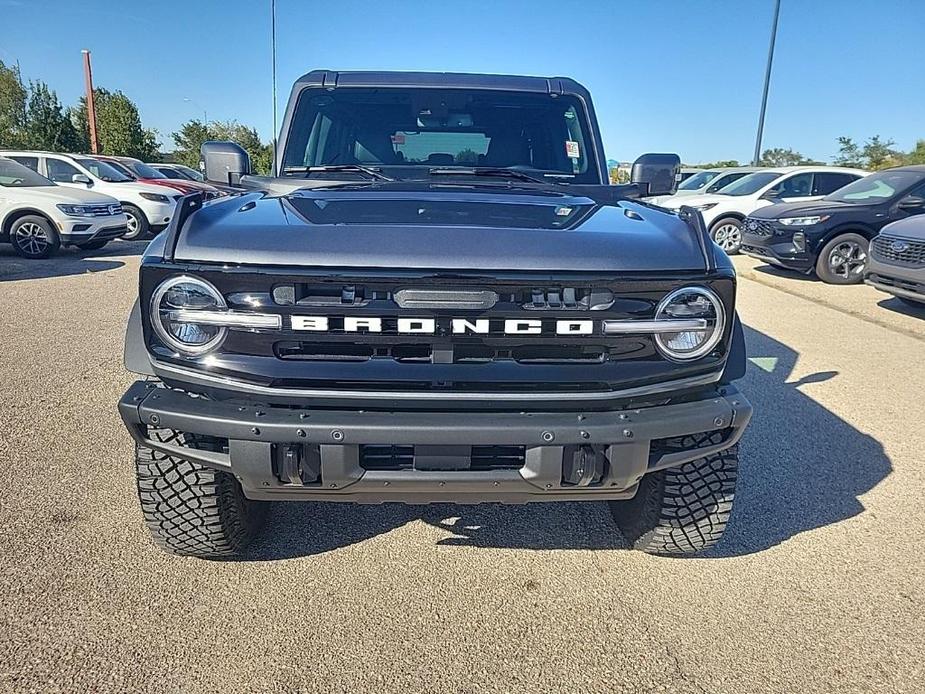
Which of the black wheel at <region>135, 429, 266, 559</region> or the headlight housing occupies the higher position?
the headlight housing

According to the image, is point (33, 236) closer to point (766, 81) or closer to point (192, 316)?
point (192, 316)

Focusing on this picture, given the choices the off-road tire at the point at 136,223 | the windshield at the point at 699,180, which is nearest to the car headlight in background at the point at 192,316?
the off-road tire at the point at 136,223

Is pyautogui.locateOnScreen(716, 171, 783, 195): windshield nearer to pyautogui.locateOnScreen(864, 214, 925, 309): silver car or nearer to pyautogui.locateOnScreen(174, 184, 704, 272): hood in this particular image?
pyautogui.locateOnScreen(864, 214, 925, 309): silver car

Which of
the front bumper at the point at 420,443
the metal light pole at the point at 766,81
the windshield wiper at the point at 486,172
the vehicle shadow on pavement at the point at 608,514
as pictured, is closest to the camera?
the front bumper at the point at 420,443

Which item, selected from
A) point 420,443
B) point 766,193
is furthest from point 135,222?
point 420,443

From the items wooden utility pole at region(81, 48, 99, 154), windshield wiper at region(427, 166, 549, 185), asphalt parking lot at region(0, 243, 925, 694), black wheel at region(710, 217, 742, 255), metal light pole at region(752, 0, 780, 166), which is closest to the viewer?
asphalt parking lot at region(0, 243, 925, 694)

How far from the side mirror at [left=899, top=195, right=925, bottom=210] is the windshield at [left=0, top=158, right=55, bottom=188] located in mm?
12652

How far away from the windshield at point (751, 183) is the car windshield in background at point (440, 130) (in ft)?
34.5

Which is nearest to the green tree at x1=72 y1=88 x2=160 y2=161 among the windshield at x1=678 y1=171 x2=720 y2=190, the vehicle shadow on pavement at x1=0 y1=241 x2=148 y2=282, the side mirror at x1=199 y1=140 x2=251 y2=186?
the vehicle shadow on pavement at x1=0 y1=241 x2=148 y2=282

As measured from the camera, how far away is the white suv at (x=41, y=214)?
1052 centimetres

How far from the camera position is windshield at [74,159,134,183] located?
13477 mm

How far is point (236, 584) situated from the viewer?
2564 mm

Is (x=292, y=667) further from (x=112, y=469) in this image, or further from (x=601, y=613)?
(x=112, y=469)

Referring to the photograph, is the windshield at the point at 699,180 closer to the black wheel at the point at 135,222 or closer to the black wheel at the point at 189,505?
the black wheel at the point at 135,222
